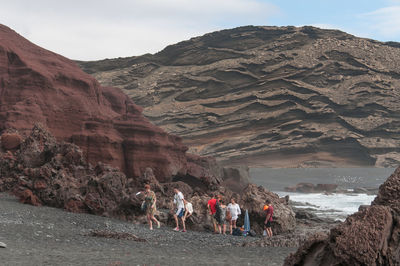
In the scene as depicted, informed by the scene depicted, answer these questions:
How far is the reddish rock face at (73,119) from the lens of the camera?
29.0 meters

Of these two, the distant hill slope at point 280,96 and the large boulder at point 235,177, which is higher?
the distant hill slope at point 280,96

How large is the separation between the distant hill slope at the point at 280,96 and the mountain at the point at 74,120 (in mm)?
47598

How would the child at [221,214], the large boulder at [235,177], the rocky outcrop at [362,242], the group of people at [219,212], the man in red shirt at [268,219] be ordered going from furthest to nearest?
the large boulder at [235,177]
the man in red shirt at [268,219]
the child at [221,214]
the group of people at [219,212]
the rocky outcrop at [362,242]

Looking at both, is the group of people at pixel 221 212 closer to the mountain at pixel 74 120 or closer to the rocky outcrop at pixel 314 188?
the mountain at pixel 74 120

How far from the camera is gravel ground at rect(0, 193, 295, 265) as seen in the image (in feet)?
29.9

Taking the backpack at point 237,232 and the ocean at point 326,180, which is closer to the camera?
the backpack at point 237,232

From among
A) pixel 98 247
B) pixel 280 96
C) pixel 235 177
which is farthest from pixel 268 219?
pixel 280 96

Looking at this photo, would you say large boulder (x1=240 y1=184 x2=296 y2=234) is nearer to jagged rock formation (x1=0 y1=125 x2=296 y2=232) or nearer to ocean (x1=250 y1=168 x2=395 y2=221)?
jagged rock formation (x1=0 y1=125 x2=296 y2=232)

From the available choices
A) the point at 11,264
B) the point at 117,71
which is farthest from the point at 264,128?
the point at 11,264

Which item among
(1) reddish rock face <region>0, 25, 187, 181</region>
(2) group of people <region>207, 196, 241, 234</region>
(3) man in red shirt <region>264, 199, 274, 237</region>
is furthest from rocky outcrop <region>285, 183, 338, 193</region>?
(2) group of people <region>207, 196, 241, 234</region>

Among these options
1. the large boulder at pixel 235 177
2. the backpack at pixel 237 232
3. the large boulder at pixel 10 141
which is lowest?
the large boulder at pixel 235 177

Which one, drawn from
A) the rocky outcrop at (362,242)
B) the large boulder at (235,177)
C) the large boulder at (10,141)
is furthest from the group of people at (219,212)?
the large boulder at (235,177)

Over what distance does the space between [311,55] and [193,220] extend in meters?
77.8

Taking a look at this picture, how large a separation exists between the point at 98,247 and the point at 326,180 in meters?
56.3
